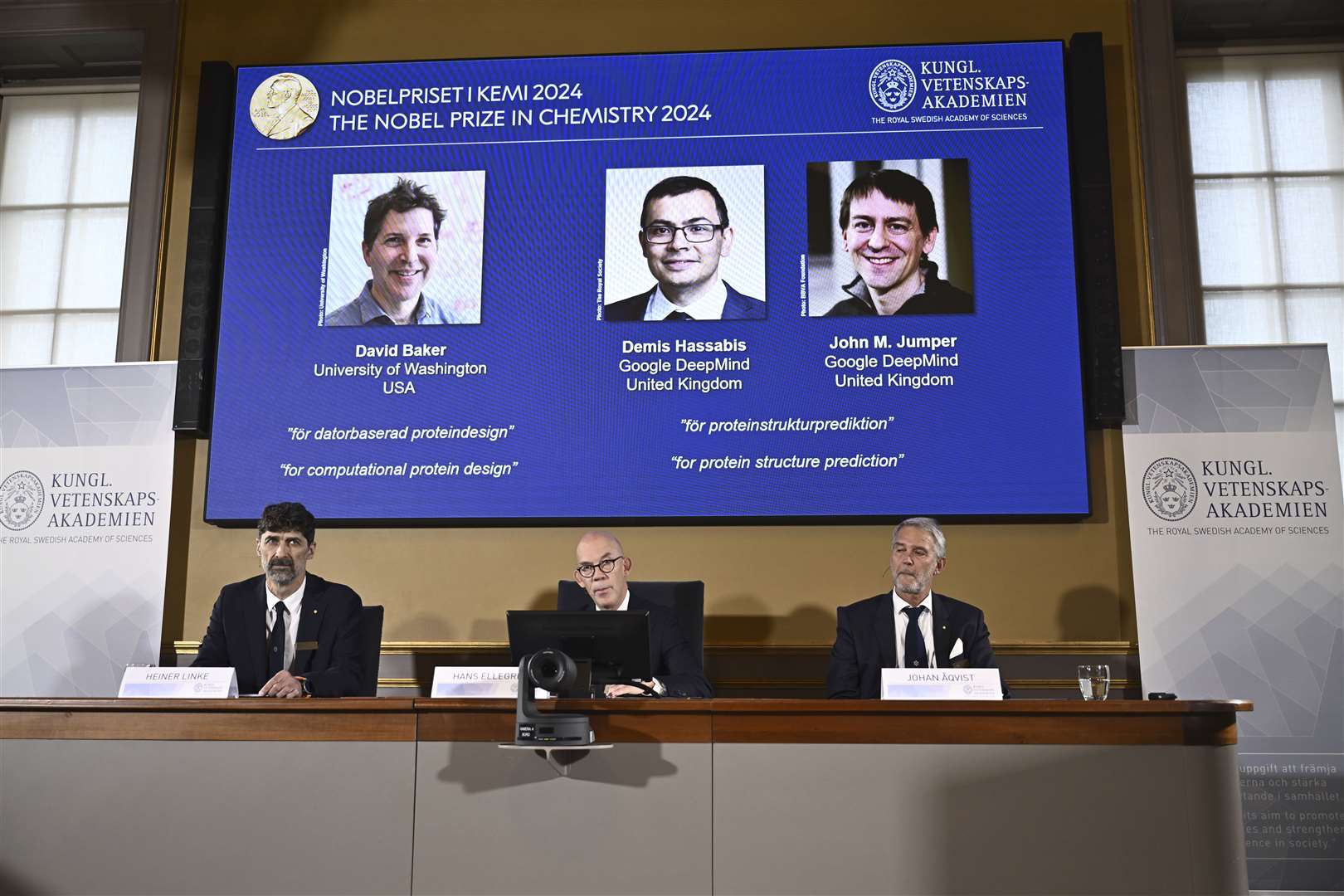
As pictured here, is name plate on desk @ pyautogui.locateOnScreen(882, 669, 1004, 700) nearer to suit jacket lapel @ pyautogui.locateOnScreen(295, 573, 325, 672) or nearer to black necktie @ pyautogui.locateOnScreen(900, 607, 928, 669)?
black necktie @ pyautogui.locateOnScreen(900, 607, 928, 669)

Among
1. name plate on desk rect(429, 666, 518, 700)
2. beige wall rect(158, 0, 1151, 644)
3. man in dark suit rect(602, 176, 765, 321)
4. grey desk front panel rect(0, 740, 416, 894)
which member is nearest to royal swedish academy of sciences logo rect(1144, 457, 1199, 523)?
beige wall rect(158, 0, 1151, 644)

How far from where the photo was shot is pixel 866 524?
4582 millimetres

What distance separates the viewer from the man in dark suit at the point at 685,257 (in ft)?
15.3

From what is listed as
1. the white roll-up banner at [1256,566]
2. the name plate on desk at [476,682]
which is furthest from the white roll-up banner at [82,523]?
the white roll-up banner at [1256,566]

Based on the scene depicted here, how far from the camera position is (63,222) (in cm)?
538

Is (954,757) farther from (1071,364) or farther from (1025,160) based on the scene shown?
(1025,160)

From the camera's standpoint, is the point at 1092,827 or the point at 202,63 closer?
the point at 1092,827

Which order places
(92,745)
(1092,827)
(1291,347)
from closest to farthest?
(1092,827) < (92,745) < (1291,347)

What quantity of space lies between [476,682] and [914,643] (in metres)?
1.50

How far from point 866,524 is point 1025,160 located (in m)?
1.62

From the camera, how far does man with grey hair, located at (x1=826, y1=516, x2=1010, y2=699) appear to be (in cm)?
373

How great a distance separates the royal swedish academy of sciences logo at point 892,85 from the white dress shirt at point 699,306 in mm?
1031

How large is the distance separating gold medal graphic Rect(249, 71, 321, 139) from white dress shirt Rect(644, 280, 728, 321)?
169 centimetres

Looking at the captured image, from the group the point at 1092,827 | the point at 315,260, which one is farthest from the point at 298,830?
the point at 315,260
